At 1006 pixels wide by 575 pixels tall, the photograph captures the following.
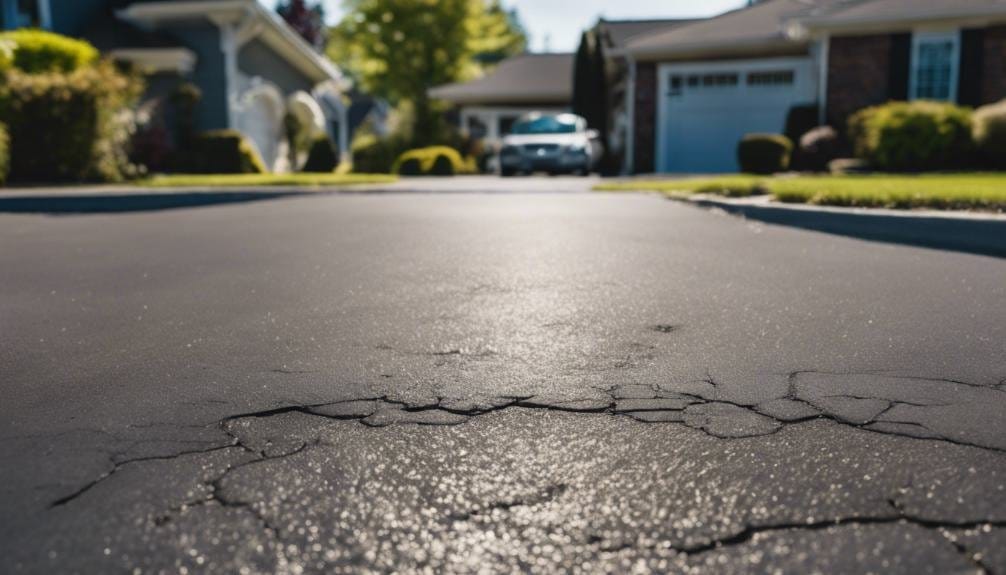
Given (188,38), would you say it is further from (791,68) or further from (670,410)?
(670,410)

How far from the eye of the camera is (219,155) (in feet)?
68.3

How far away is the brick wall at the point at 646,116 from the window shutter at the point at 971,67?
7176 millimetres

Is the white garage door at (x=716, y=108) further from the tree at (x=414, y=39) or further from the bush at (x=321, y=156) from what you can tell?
Result: the tree at (x=414, y=39)

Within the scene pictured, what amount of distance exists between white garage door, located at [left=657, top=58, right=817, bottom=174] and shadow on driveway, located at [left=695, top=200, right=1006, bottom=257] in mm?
14354

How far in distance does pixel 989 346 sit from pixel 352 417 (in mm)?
2755

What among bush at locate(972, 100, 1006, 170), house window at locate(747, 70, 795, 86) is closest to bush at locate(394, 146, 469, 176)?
house window at locate(747, 70, 795, 86)

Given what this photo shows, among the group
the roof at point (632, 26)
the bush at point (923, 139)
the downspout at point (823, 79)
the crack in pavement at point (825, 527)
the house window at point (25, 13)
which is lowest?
the crack in pavement at point (825, 527)

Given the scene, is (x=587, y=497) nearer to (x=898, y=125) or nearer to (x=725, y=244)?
(x=725, y=244)

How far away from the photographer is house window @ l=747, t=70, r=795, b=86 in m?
21.9

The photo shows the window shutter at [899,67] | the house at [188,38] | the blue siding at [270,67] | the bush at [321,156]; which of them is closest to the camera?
the window shutter at [899,67]

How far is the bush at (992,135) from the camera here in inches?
591

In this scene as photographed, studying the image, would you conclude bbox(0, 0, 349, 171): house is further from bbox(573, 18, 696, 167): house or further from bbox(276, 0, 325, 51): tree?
bbox(276, 0, 325, 51): tree

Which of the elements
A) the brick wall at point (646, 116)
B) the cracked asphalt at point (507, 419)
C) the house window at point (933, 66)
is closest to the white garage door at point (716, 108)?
the brick wall at point (646, 116)

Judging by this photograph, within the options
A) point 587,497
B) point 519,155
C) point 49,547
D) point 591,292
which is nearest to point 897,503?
point 587,497
